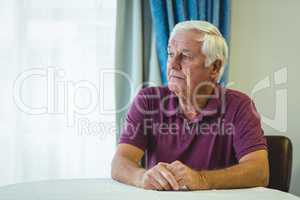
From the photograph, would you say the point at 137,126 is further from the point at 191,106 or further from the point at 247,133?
the point at 247,133

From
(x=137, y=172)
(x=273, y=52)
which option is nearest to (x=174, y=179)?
(x=137, y=172)

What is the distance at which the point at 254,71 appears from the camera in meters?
2.29

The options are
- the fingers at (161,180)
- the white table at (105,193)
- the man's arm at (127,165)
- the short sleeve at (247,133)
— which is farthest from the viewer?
the short sleeve at (247,133)

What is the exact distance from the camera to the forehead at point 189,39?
1.55m

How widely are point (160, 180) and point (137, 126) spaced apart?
0.40m

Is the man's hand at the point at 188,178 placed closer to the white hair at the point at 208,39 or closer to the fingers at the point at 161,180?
the fingers at the point at 161,180

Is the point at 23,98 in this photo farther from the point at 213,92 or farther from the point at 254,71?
the point at 254,71

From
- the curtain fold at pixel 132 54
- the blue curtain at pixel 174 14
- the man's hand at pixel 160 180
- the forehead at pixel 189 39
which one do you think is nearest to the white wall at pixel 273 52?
the blue curtain at pixel 174 14

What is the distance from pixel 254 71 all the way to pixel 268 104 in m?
0.20

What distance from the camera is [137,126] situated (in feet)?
5.26

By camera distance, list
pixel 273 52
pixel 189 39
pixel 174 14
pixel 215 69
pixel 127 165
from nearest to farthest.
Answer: pixel 127 165 → pixel 189 39 → pixel 215 69 → pixel 174 14 → pixel 273 52

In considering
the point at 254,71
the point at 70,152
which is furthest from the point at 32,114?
the point at 254,71

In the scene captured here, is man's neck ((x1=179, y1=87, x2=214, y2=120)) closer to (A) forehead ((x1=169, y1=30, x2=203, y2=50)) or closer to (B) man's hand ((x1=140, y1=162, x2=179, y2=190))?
(A) forehead ((x1=169, y1=30, x2=203, y2=50))

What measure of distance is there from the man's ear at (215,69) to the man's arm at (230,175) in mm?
393
